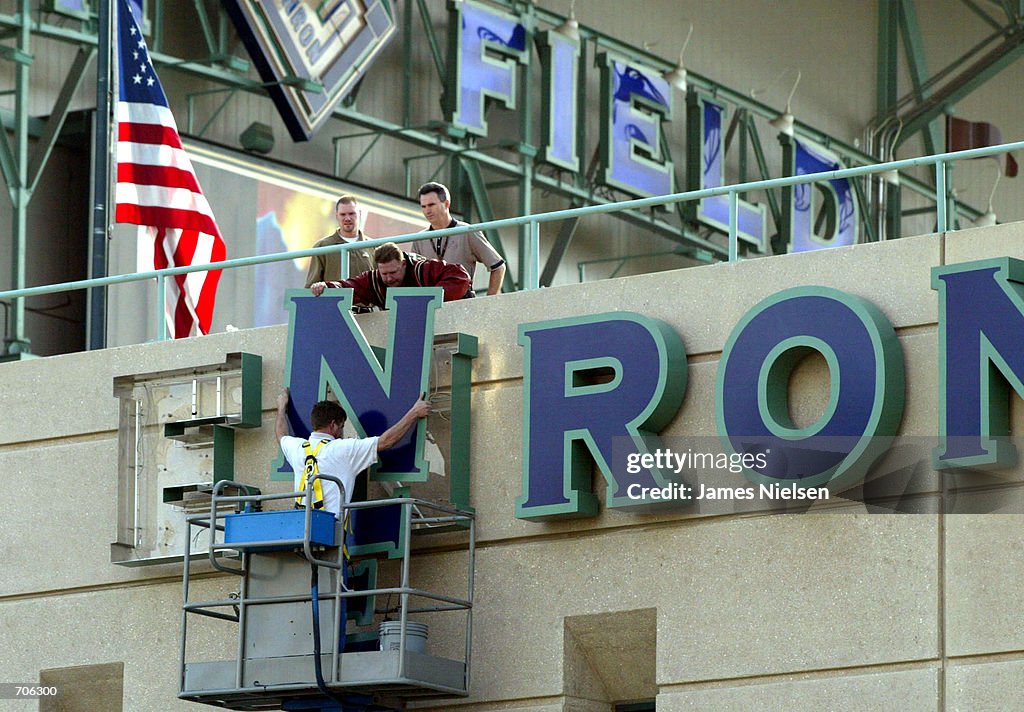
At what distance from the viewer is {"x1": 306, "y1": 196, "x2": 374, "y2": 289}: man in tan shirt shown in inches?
799

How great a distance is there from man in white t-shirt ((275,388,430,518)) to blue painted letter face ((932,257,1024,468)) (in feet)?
13.8

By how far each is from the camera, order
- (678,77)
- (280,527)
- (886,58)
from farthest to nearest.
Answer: (886,58)
(678,77)
(280,527)

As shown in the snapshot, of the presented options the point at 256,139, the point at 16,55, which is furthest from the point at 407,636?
the point at 256,139

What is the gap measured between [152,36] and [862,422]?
14777 mm

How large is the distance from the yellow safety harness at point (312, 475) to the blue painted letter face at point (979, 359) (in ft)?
15.6

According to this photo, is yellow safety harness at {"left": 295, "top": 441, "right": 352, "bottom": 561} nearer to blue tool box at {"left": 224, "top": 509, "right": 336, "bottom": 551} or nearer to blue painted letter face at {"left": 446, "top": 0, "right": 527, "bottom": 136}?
blue tool box at {"left": 224, "top": 509, "right": 336, "bottom": 551}

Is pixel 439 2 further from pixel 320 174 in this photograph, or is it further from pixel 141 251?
pixel 141 251

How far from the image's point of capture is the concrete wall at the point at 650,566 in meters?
16.0

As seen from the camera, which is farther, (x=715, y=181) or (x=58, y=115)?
(x=715, y=181)

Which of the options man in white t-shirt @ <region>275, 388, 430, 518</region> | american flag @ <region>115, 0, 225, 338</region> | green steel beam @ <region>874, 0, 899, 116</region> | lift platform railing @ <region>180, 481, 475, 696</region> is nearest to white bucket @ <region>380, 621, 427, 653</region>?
lift platform railing @ <region>180, 481, 475, 696</region>

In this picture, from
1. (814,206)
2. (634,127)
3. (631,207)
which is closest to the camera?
(631,207)

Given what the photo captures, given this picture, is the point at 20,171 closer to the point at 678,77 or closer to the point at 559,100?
the point at 559,100

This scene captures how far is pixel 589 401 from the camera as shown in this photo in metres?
17.5

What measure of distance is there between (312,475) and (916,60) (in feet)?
84.0
